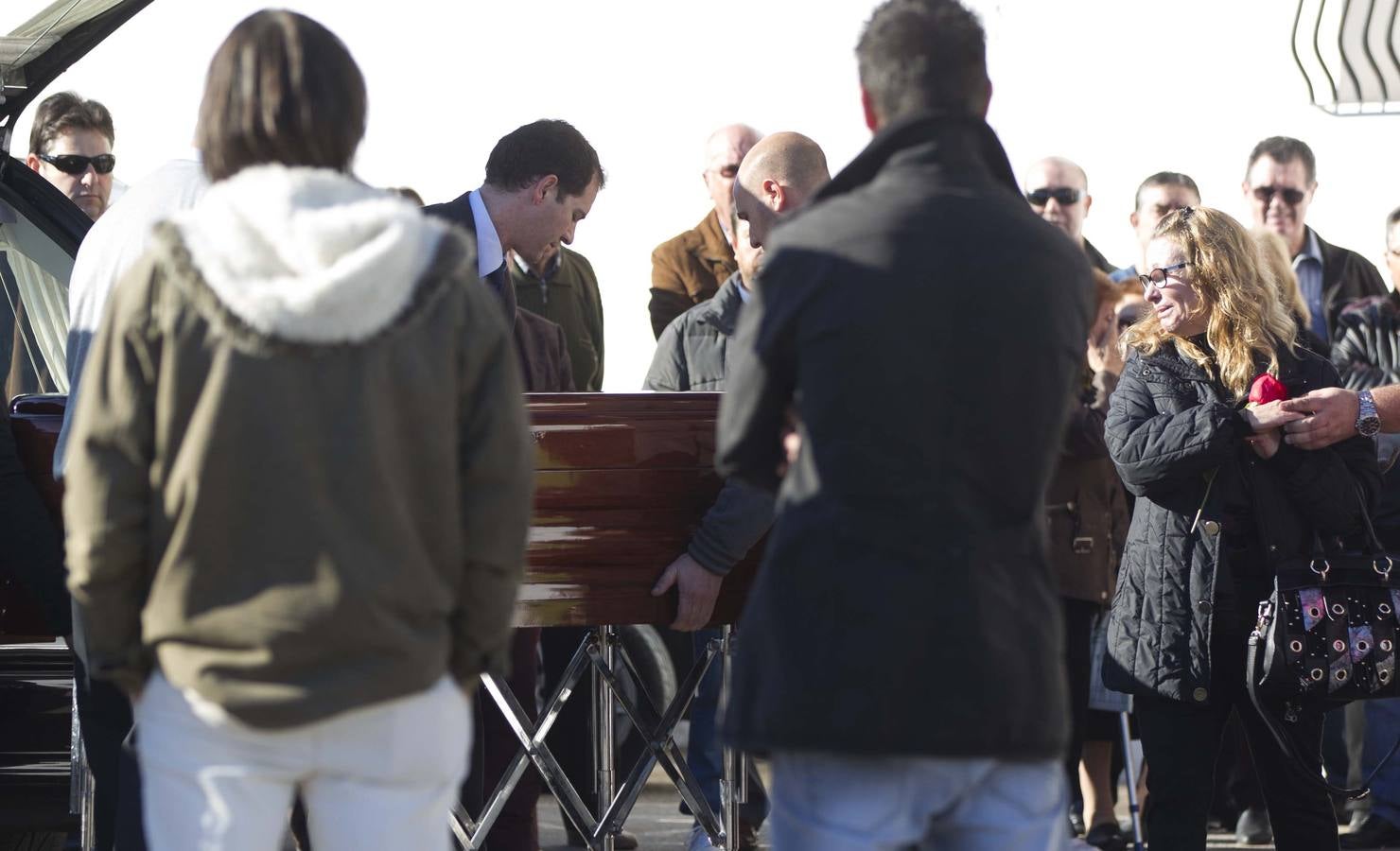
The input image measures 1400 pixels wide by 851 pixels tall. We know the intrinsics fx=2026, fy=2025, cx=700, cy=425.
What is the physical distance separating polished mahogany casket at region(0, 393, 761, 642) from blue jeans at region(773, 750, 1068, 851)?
1.82 metres

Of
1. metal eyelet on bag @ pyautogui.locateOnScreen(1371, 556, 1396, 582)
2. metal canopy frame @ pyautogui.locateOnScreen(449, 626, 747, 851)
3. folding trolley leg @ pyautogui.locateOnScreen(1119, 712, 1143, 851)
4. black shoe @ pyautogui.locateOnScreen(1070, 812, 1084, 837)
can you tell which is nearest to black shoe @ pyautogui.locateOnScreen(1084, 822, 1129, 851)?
folding trolley leg @ pyautogui.locateOnScreen(1119, 712, 1143, 851)

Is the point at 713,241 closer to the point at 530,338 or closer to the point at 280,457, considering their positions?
the point at 530,338

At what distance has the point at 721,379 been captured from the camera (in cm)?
593

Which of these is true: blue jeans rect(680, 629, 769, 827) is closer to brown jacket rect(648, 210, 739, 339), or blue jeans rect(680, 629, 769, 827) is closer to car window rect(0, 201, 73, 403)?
brown jacket rect(648, 210, 739, 339)

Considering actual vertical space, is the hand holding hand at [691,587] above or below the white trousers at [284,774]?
below

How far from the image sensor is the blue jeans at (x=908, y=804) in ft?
8.85

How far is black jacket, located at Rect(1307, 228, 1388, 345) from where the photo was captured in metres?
7.64

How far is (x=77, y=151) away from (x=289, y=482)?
442 centimetres

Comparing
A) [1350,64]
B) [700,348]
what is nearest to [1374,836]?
[700,348]

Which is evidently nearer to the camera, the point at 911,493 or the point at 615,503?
the point at 911,493

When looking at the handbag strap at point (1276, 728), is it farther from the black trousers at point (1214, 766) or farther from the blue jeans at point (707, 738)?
the blue jeans at point (707, 738)

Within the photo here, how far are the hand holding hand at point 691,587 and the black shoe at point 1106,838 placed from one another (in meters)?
2.44

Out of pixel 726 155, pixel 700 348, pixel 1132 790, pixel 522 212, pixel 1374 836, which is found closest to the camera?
pixel 522 212

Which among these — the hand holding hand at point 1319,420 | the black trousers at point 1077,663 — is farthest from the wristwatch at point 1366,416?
the black trousers at point 1077,663
